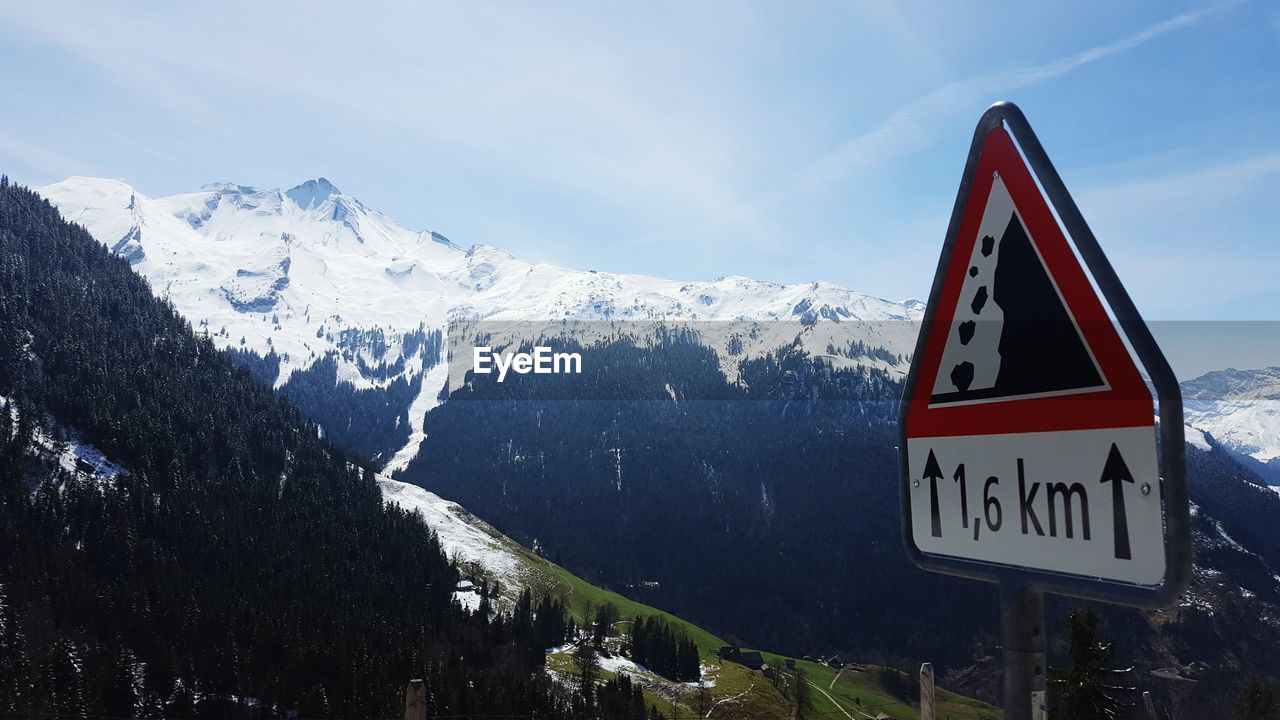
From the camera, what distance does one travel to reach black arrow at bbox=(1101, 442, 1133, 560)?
211 centimetres

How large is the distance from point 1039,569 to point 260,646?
169 metres

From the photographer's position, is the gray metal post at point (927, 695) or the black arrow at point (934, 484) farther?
the gray metal post at point (927, 695)

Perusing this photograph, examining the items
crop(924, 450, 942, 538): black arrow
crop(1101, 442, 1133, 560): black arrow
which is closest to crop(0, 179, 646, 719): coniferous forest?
crop(924, 450, 942, 538): black arrow

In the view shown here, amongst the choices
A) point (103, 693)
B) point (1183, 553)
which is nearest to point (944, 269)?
point (1183, 553)

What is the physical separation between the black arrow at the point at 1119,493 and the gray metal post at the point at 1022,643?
0.50 m

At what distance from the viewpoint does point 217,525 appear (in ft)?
602

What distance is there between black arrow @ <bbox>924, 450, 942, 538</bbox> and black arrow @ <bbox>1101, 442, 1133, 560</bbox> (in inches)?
33.4

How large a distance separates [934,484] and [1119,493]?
35.8 inches

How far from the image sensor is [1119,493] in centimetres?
214

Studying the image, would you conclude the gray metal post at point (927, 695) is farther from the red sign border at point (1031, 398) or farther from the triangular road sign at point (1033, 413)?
the red sign border at point (1031, 398)

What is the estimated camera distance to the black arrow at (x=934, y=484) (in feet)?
9.80

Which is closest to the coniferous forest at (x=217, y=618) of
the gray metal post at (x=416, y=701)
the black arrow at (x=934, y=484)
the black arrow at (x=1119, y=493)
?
the gray metal post at (x=416, y=701)

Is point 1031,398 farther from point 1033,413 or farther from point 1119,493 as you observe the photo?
A: point 1119,493

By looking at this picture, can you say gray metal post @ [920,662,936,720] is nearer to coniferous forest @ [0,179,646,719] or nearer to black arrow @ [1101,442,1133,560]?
black arrow @ [1101,442,1133,560]
